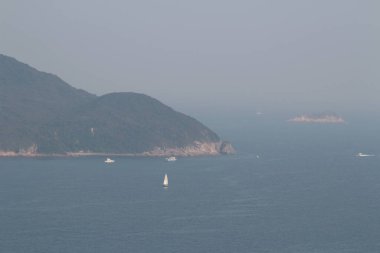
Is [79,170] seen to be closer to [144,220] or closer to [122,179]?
[122,179]

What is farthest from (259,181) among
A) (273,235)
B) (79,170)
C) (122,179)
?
(273,235)

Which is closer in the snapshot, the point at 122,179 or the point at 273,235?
the point at 273,235

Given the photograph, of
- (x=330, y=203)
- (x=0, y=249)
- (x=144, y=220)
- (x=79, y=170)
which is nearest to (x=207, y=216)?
(x=144, y=220)

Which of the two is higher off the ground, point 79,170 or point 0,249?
point 79,170

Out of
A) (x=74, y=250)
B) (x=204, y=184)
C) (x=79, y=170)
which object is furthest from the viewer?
(x=79, y=170)

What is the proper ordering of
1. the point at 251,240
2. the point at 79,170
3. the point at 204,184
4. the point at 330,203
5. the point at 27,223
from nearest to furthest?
the point at 251,240
the point at 27,223
the point at 330,203
the point at 204,184
the point at 79,170

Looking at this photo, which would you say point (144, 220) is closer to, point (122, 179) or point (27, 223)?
point (27, 223)
